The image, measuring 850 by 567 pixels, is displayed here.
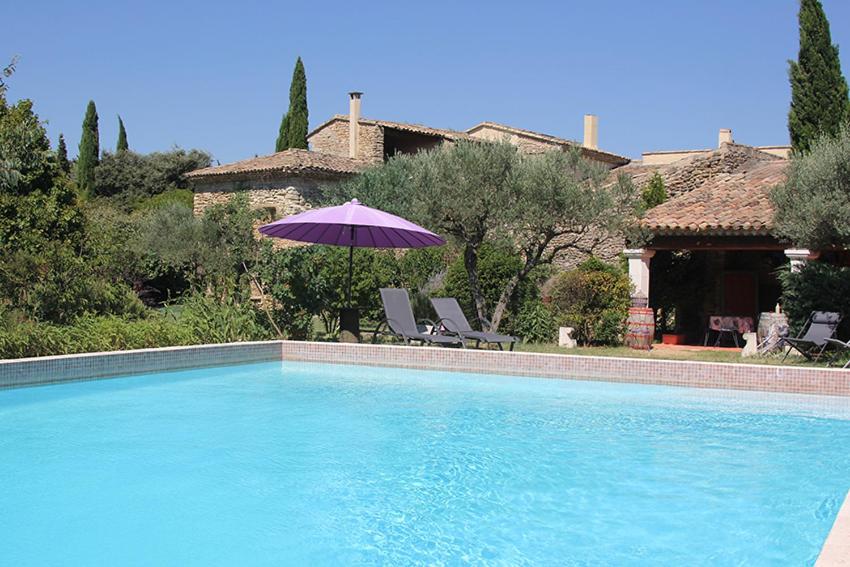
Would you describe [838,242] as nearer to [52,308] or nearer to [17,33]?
[52,308]

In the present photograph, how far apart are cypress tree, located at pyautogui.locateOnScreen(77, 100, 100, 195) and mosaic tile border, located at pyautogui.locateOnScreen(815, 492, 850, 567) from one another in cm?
4330

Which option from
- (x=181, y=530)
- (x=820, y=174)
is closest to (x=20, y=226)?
(x=181, y=530)

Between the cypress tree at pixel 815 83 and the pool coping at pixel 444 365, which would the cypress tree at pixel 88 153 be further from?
the cypress tree at pixel 815 83

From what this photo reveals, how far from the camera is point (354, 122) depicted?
33.2 meters

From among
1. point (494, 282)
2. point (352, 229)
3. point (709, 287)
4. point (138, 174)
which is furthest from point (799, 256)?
point (138, 174)

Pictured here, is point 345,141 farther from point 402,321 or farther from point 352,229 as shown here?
point 402,321

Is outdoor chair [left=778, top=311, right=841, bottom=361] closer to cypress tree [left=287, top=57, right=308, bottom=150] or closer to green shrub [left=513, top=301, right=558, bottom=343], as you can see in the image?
green shrub [left=513, top=301, right=558, bottom=343]

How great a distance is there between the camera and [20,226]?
16375 millimetres

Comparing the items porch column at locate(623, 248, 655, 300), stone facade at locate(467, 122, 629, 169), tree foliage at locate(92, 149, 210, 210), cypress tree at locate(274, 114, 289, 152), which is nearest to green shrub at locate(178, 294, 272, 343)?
porch column at locate(623, 248, 655, 300)

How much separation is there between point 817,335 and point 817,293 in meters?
1.76

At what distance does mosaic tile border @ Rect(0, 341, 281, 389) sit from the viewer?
10.2 metres

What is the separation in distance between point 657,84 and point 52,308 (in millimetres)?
17587

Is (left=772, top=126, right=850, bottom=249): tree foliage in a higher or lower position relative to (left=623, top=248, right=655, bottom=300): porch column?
higher

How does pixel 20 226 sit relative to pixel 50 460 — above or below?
above
